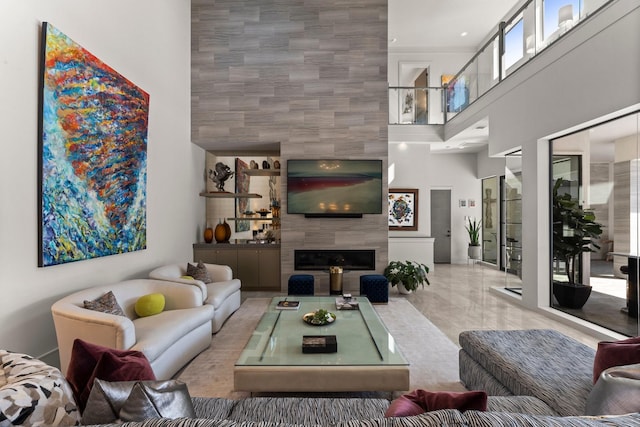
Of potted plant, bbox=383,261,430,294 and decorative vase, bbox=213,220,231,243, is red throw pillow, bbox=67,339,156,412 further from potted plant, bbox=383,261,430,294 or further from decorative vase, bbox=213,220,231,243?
decorative vase, bbox=213,220,231,243

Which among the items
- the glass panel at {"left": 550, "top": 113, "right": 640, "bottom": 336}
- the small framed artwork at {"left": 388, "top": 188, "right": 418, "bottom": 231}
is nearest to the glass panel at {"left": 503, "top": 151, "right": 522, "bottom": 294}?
the glass panel at {"left": 550, "top": 113, "right": 640, "bottom": 336}

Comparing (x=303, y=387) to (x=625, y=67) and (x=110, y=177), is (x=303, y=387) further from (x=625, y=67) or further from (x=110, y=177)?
(x=625, y=67)

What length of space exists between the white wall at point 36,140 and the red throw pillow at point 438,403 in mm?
2820

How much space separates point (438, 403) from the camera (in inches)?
42.6

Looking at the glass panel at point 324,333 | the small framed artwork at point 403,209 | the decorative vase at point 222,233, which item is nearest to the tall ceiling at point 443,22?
the small framed artwork at point 403,209

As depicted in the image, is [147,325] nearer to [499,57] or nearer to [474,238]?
[499,57]

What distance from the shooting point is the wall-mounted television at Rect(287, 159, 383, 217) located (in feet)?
19.0

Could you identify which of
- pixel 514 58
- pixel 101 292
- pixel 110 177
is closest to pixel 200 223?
pixel 110 177

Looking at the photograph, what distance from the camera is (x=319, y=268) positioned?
590 centimetres

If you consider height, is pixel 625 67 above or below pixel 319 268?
above

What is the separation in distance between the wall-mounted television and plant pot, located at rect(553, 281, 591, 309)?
9.04ft

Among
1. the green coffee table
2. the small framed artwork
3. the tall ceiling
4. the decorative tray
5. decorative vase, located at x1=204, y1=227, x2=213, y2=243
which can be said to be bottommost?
the green coffee table

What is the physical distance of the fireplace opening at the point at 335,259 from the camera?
5883 mm

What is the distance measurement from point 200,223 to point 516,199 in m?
5.35
